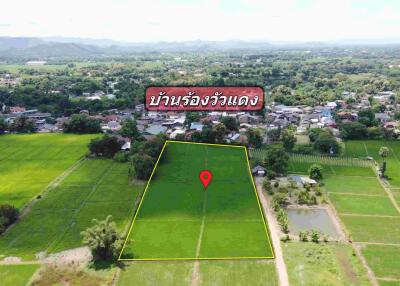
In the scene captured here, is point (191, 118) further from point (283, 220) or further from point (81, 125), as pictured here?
point (283, 220)

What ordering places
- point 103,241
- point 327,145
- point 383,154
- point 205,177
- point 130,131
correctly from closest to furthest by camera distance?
point 103,241 → point 205,177 → point 383,154 → point 327,145 → point 130,131

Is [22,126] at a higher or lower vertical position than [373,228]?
lower

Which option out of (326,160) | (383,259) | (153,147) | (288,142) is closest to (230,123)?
(288,142)

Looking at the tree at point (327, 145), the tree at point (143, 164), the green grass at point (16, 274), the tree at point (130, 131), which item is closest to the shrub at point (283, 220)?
the tree at point (143, 164)

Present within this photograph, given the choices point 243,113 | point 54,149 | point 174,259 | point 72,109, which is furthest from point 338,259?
point 72,109

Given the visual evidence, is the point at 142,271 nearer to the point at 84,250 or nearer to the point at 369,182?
the point at 84,250

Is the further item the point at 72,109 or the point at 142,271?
the point at 72,109

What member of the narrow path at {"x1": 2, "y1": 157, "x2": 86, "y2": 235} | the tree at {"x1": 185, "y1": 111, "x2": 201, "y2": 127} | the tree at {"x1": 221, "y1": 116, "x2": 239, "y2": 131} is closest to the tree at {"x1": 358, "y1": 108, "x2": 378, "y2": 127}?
the tree at {"x1": 221, "y1": 116, "x2": 239, "y2": 131}
